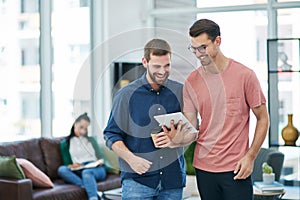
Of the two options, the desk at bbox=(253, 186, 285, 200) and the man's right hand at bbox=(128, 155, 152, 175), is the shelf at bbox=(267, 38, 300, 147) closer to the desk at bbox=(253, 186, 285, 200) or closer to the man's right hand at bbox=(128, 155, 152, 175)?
the desk at bbox=(253, 186, 285, 200)

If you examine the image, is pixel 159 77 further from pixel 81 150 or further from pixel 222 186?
pixel 81 150

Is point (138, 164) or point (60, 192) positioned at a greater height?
point (138, 164)

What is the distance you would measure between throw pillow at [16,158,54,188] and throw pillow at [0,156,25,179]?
304 mm

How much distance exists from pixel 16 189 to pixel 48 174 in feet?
3.93

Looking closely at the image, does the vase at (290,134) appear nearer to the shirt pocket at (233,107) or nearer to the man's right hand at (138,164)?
the shirt pocket at (233,107)

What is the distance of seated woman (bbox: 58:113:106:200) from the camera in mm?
6031

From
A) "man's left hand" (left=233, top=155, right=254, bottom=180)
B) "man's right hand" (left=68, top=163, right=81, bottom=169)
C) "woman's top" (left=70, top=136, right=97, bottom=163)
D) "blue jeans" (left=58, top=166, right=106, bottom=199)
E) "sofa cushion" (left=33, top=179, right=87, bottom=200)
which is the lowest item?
"sofa cushion" (left=33, top=179, right=87, bottom=200)

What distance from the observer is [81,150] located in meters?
6.33

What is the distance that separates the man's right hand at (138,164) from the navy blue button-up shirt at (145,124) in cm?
3

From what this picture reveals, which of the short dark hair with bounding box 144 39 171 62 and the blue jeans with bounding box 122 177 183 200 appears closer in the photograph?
the short dark hair with bounding box 144 39 171 62

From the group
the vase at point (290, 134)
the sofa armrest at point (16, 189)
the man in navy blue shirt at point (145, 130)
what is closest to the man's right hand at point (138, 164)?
the man in navy blue shirt at point (145, 130)

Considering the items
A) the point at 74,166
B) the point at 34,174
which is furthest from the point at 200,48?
the point at 74,166

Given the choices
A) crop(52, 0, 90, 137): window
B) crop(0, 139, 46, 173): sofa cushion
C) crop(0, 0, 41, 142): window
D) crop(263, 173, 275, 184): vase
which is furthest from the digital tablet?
crop(52, 0, 90, 137): window

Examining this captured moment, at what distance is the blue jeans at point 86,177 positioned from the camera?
593 centimetres
